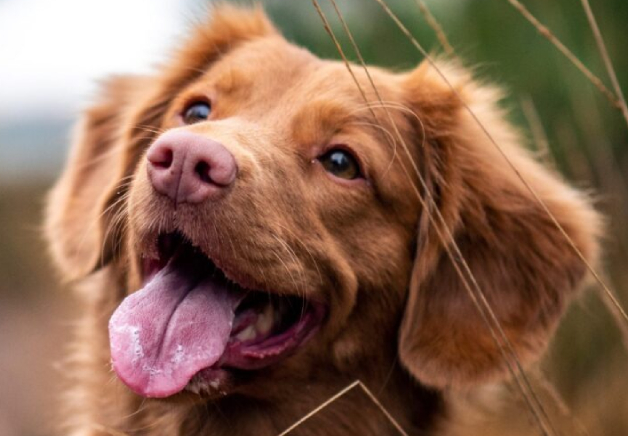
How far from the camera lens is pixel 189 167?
2881mm

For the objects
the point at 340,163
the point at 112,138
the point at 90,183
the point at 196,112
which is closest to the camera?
the point at 340,163

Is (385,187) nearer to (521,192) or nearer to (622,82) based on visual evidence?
(521,192)

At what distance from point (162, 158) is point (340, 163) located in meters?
0.77

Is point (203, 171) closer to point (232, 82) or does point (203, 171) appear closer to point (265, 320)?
point (265, 320)

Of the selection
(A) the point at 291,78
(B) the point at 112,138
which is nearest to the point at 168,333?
(A) the point at 291,78

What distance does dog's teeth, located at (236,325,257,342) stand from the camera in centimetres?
326

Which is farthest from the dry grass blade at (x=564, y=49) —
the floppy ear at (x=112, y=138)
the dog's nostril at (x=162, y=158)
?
the floppy ear at (x=112, y=138)

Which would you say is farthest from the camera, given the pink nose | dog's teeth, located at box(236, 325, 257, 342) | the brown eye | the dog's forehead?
the dog's forehead

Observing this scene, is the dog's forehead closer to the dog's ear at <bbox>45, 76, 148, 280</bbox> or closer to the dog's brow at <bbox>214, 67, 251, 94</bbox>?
the dog's brow at <bbox>214, 67, 251, 94</bbox>

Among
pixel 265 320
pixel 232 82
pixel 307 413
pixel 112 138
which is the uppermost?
pixel 232 82

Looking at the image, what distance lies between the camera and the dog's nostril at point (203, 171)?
9.56 feet

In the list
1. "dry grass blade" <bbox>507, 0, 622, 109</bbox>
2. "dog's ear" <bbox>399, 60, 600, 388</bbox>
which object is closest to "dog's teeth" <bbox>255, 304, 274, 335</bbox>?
"dog's ear" <bbox>399, 60, 600, 388</bbox>

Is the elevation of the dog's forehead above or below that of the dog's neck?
above

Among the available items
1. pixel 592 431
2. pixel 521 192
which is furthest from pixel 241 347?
pixel 592 431
